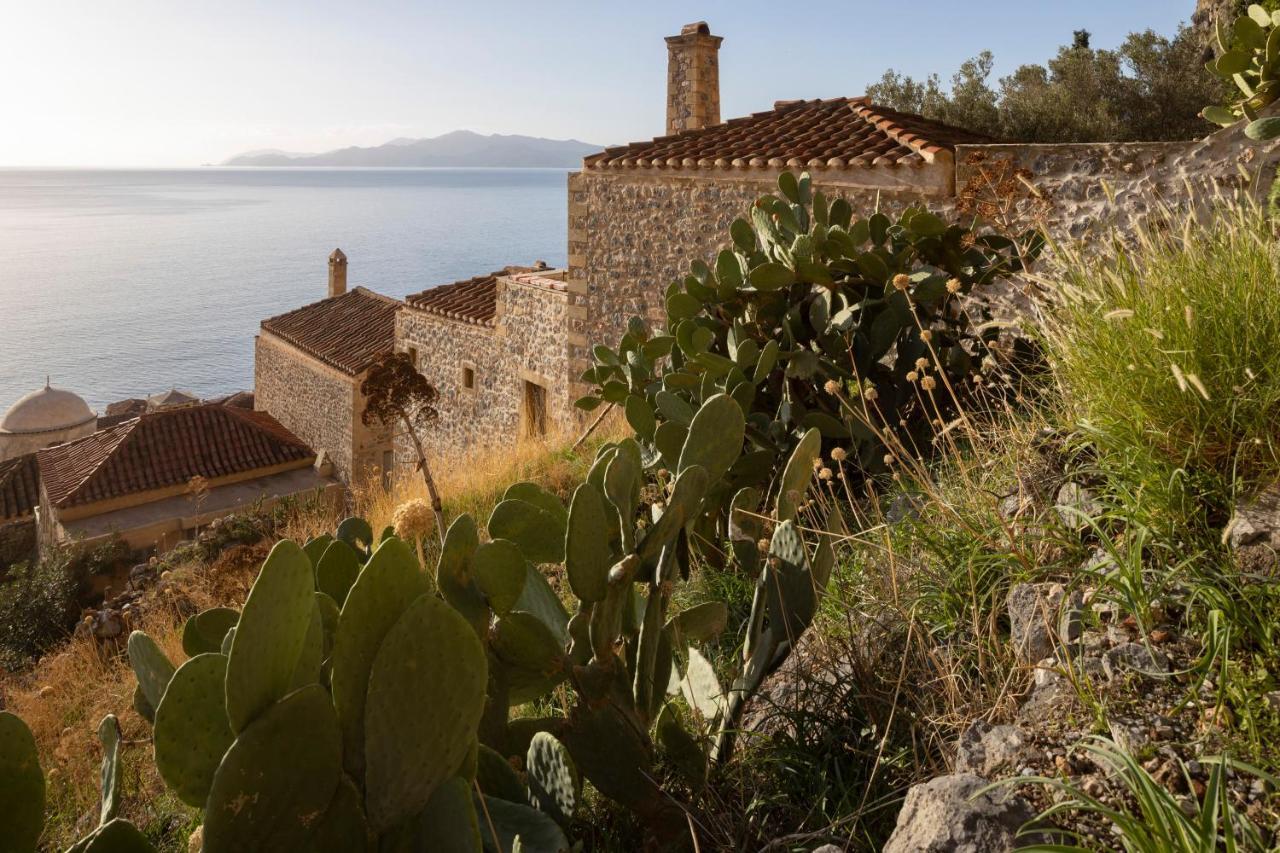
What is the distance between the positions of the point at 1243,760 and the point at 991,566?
68 cm

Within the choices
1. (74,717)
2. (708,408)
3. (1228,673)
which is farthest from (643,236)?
(1228,673)

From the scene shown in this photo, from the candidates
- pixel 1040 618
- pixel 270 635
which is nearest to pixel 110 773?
pixel 270 635

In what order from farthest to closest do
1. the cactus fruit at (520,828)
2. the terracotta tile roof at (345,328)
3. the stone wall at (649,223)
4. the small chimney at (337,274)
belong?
the small chimney at (337,274) < the terracotta tile roof at (345,328) < the stone wall at (649,223) < the cactus fruit at (520,828)

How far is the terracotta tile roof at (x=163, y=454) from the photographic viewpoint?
569 inches

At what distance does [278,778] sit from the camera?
1118mm

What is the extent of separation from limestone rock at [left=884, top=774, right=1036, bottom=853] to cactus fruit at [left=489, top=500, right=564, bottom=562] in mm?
852

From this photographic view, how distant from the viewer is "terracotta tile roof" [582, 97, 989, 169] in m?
6.47

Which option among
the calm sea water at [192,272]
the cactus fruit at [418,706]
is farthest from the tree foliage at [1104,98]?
the calm sea water at [192,272]

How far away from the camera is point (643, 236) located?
8883 mm

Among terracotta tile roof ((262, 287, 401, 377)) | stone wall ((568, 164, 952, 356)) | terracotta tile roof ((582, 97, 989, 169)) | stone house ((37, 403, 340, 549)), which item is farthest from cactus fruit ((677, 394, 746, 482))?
terracotta tile roof ((262, 287, 401, 377))

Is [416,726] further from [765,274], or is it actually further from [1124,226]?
[1124,226]

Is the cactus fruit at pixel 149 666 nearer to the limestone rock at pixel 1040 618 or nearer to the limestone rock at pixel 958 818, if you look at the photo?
the limestone rock at pixel 958 818

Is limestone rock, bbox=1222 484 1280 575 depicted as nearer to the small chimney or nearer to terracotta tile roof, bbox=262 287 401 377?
terracotta tile roof, bbox=262 287 401 377

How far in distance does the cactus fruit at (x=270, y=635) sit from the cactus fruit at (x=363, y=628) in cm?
7
